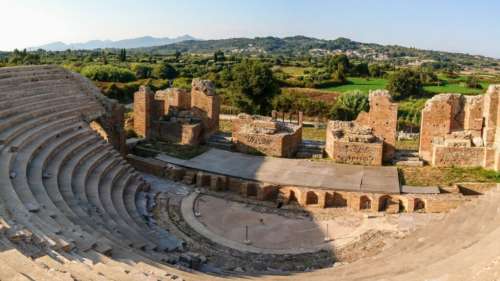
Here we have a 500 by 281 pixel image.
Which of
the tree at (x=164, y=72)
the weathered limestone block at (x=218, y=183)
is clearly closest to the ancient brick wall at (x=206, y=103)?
the weathered limestone block at (x=218, y=183)

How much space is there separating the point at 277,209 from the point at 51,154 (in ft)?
25.1

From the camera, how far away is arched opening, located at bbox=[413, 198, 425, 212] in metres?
17.5

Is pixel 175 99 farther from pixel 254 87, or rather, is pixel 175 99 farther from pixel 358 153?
pixel 358 153

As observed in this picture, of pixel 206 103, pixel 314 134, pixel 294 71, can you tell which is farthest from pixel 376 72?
pixel 206 103

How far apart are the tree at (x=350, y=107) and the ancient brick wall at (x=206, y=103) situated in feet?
51.3

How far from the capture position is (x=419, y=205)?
691 inches

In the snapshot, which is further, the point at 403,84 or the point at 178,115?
the point at 403,84

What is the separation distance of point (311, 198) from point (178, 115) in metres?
10.6

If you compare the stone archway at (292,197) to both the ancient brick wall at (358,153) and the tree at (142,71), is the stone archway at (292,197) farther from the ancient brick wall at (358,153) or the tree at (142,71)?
the tree at (142,71)

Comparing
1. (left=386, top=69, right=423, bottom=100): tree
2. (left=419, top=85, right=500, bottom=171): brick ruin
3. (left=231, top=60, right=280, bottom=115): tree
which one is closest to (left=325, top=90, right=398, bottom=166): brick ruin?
(left=419, top=85, right=500, bottom=171): brick ruin

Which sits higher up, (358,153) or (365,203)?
(358,153)

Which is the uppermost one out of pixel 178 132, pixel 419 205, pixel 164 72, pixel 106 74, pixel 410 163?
pixel 164 72

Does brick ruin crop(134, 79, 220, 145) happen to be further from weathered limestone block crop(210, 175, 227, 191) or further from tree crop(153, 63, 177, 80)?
tree crop(153, 63, 177, 80)

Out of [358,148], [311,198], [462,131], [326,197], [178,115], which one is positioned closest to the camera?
[326,197]
